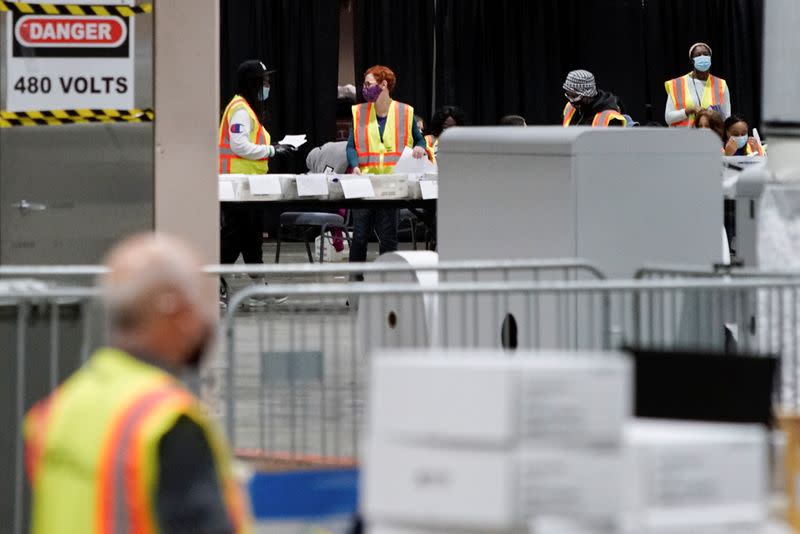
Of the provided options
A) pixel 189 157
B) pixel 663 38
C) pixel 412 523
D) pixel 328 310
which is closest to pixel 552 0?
pixel 663 38

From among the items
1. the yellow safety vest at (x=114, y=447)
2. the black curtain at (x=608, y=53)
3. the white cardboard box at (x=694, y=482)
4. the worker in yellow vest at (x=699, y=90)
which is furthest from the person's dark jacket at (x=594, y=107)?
the yellow safety vest at (x=114, y=447)

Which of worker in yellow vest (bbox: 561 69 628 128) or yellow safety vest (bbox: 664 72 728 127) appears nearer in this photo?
worker in yellow vest (bbox: 561 69 628 128)

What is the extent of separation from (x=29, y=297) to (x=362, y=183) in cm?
936

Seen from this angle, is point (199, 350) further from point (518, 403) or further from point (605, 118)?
point (605, 118)

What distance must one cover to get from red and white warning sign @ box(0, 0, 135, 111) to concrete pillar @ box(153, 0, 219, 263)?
27 centimetres

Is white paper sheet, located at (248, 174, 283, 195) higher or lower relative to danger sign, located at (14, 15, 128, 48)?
lower

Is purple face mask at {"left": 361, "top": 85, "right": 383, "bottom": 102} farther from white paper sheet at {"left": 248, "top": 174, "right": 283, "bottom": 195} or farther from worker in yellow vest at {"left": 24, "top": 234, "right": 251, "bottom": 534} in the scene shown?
worker in yellow vest at {"left": 24, "top": 234, "right": 251, "bottom": 534}

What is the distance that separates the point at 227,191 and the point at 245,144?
541 millimetres

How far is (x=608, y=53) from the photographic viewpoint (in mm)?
25172

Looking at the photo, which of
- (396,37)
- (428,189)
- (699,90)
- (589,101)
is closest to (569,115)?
(428,189)

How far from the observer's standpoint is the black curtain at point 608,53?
24.8 metres

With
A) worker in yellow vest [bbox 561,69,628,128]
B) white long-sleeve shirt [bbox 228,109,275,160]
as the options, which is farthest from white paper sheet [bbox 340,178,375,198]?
worker in yellow vest [bbox 561,69,628,128]

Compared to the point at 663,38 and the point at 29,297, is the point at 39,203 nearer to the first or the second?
the point at 29,297

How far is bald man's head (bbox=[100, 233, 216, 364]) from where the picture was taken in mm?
3412
